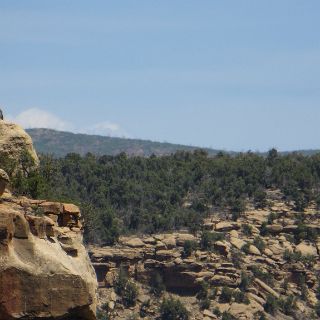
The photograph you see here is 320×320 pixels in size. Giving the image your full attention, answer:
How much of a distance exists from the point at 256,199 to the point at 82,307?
264ft

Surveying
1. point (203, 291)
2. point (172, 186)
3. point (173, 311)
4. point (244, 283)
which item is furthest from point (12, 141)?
point (172, 186)

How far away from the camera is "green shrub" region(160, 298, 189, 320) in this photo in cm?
7981

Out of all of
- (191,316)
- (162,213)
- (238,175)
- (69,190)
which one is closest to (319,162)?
(238,175)

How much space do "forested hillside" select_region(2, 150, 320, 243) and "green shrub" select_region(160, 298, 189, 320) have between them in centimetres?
1017

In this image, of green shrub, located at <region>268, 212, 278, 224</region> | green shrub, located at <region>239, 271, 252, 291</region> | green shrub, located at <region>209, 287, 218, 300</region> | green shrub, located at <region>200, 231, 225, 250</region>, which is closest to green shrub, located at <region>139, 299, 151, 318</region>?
green shrub, located at <region>209, 287, 218, 300</region>

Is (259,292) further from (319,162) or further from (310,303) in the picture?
(319,162)

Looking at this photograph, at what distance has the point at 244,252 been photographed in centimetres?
9131

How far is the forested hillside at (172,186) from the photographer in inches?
3748

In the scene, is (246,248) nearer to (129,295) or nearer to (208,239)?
(208,239)

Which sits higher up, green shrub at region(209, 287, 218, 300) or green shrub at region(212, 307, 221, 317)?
green shrub at region(209, 287, 218, 300)

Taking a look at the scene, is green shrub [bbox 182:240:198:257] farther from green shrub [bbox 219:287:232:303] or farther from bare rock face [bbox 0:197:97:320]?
bare rock face [bbox 0:197:97:320]

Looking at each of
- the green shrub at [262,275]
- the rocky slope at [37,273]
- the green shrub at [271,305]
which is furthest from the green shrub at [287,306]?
the rocky slope at [37,273]

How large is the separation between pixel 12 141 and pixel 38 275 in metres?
8.28

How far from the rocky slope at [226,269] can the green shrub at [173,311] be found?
1002mm
